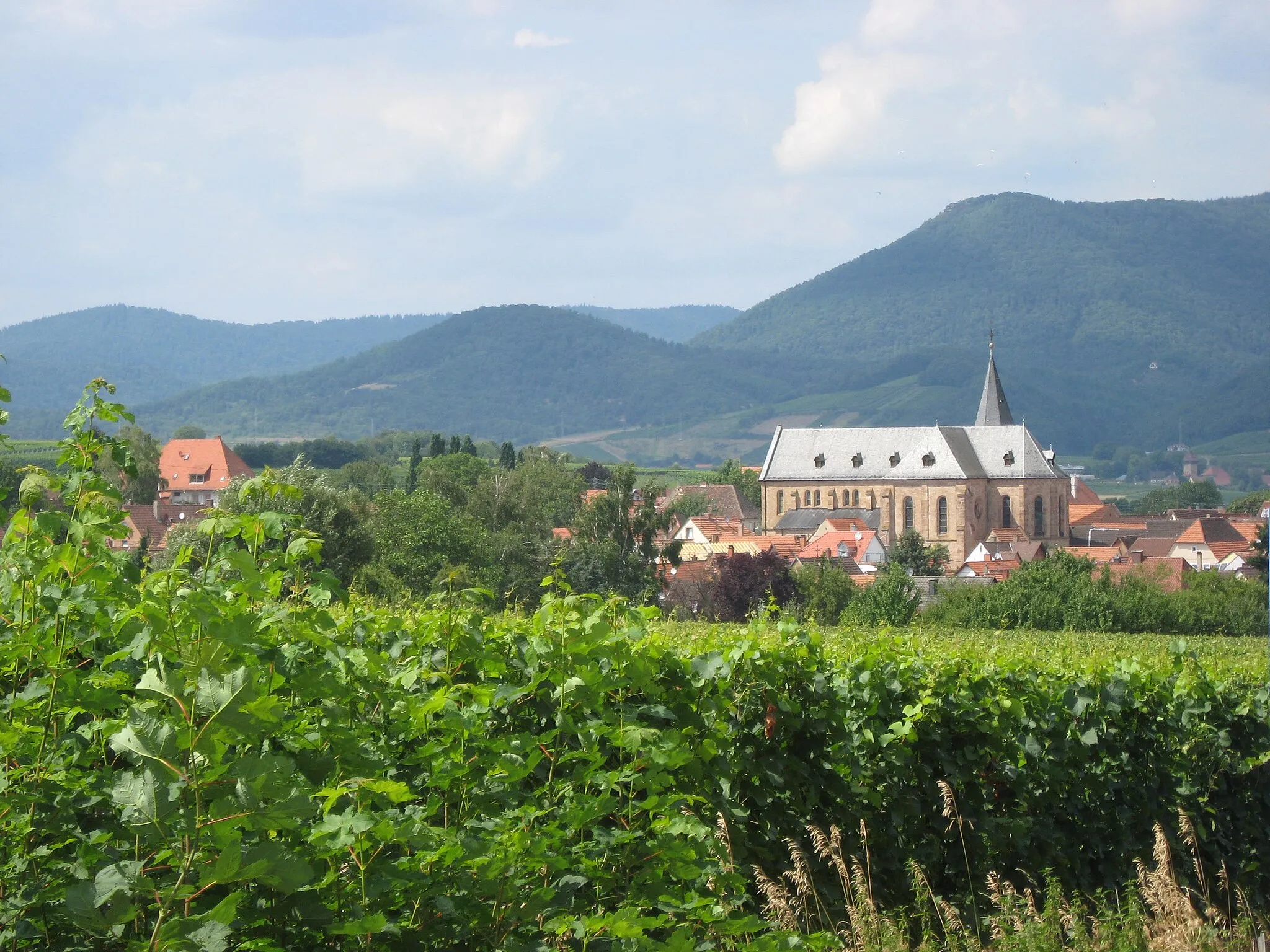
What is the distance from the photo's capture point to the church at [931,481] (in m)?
105

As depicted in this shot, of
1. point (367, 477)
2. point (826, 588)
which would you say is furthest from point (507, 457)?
point (826, 588)

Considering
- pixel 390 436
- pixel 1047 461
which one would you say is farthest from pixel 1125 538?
pixel 390 436

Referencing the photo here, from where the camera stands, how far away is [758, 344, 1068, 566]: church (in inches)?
4117

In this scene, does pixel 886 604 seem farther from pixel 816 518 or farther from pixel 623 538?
pixel 816 518

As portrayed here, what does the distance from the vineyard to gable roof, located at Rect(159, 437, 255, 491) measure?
11120 cm

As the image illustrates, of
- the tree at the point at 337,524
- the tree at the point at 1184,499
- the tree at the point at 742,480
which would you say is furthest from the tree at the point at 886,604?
the tree at the point at 1184,499

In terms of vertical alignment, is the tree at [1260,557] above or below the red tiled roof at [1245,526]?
above

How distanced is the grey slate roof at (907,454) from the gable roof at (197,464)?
5003 cm

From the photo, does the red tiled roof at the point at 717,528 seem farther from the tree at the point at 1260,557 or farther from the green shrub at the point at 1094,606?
the green shrub at the point at 1094,606

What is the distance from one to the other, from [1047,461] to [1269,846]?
102756 mm

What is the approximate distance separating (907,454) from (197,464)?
2537 inches

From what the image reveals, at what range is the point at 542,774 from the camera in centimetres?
409

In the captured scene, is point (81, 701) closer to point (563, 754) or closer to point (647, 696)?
point (563, 754)

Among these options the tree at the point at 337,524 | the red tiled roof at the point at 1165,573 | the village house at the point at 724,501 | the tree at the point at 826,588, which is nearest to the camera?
the tree at the point at 337,524
